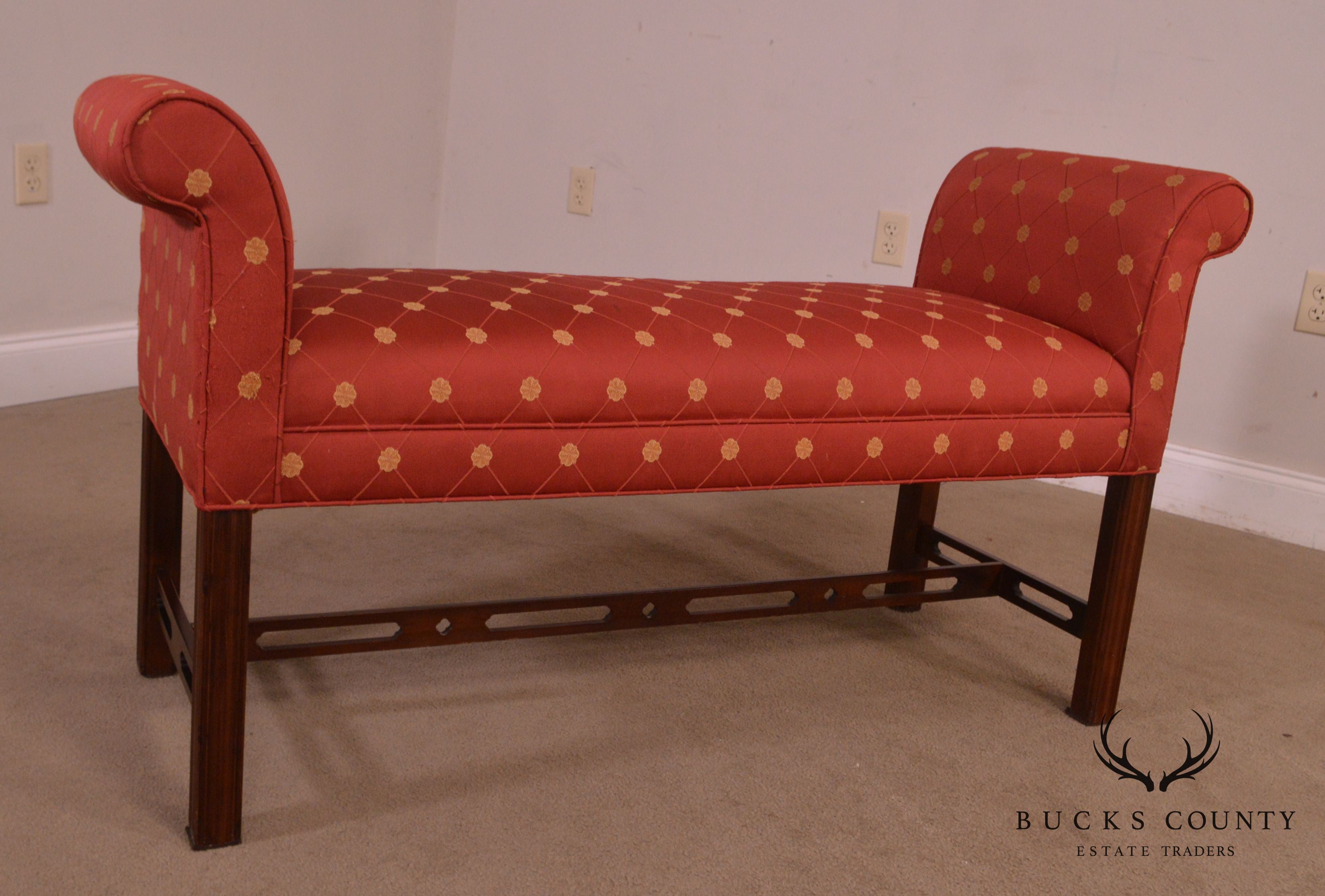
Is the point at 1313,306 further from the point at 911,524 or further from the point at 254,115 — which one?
the point at 254,115

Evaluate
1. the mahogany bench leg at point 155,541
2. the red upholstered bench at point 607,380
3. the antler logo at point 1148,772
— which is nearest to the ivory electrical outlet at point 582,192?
the red upholstered bench at point 607,380

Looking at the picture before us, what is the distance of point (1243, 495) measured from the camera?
6.73ft

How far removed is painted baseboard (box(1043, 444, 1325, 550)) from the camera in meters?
1.99

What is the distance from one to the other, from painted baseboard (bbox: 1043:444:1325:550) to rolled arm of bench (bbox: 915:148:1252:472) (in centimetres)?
78

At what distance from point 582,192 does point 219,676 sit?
6.38ft

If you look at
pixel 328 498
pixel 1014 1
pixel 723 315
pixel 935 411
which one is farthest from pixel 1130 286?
pixel 1014 1

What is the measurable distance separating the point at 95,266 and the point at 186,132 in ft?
5.07

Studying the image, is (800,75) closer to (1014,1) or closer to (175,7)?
(1014,1)

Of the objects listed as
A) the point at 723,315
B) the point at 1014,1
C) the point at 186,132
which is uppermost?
the point at 1014,1

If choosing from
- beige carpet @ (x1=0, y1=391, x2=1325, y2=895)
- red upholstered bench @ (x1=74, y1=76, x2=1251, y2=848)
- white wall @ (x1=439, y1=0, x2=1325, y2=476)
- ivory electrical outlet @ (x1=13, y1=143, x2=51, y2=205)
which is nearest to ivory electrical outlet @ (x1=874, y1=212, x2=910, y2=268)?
white wall @ (x1=439, y1=0, x2=1325, y2=476)

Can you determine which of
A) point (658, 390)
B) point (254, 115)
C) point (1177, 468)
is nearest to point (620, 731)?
point (658, 390)

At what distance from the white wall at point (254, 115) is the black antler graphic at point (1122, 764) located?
51.0 inches

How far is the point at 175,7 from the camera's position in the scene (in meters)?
2.10

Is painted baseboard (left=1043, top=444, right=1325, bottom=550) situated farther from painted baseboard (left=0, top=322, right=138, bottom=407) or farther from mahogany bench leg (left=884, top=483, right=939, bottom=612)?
painted baseboard (left=0, top=322, right=138, bottom=407)
